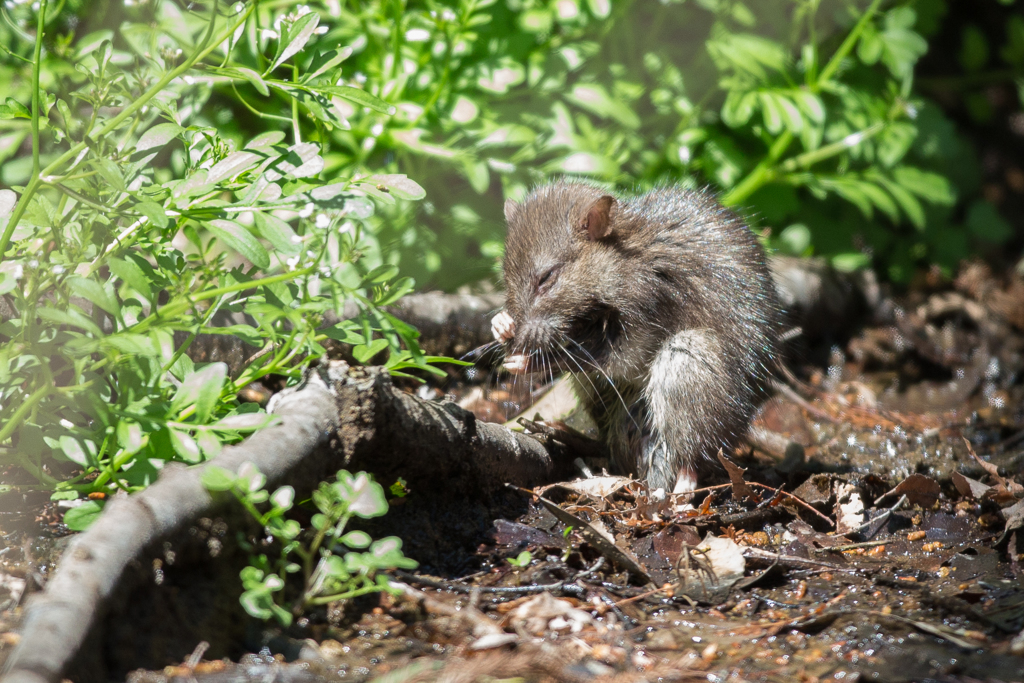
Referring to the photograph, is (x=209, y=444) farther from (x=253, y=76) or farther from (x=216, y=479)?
(x=253, y=76)

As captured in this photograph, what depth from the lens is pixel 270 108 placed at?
5449 millimetres

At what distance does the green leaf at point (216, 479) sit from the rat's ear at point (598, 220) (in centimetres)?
235

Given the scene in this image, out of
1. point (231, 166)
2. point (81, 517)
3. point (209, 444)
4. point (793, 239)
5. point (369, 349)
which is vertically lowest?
point (793, 239)

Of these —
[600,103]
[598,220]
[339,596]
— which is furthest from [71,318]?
[600,103]

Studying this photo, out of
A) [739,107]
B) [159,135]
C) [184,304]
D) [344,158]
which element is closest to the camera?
[184,304]

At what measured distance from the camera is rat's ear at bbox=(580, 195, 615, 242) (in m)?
4.08

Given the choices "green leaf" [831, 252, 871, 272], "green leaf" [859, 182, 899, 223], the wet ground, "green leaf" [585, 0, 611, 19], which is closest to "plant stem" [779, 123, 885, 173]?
"green leaf" [859, 182, 899, 223]

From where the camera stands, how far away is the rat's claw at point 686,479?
3975mm

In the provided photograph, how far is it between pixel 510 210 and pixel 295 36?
1907 mm

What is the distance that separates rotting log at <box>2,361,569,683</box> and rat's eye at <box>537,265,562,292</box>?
107cm

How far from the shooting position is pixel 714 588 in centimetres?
299

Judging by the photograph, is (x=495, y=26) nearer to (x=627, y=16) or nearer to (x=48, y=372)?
(x=627, y=16)

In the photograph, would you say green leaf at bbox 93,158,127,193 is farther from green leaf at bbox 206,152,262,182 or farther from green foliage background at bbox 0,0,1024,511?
green leaf at bbox 206,152,262,182

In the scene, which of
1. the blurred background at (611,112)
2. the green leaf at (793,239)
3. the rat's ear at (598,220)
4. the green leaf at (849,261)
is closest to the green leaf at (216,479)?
the blurred background at (611,112)
